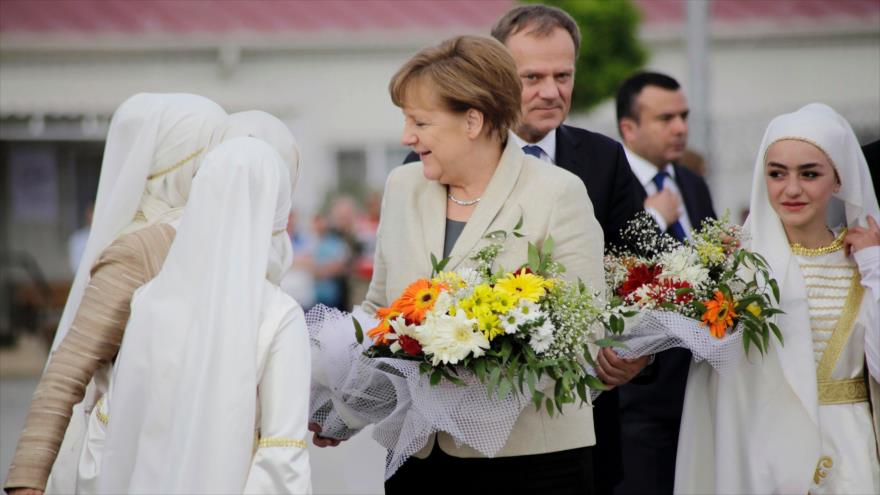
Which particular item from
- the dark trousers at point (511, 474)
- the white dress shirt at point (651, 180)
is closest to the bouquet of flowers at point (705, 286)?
the dark trousers at point (511, 474)


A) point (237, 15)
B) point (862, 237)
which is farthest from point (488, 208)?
point (237, 15)

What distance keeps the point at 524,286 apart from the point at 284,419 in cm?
82

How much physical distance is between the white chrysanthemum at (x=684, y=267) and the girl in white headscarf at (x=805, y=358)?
0.40m

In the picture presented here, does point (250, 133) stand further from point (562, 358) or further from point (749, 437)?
→ point (749, 437)

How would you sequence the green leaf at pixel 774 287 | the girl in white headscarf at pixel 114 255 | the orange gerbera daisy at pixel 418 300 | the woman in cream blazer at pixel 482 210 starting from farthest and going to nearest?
1. the green leaf at pixel 774 287
2. the woman in cream blazer at pixel 482 210
3. the orange gerbera daisy at pixel 418 300
4. the girl in white headscarf at pixel 114 255

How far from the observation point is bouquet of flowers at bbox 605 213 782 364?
439 centimetres

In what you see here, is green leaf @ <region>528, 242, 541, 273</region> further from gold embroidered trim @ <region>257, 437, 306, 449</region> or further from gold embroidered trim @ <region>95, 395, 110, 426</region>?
gold embroidered trim @ <region>95, 395, 110, 426</region>

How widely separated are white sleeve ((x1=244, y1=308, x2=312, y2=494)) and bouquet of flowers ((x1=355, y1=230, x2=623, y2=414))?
1.33ft

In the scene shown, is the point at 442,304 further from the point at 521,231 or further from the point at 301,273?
the point at 301,273

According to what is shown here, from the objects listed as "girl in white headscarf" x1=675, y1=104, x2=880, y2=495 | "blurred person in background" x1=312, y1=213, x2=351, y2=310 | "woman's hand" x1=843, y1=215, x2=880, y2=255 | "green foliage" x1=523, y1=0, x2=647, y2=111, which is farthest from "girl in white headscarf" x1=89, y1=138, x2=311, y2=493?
"blurred person in background" x1=312, y1=213, x2=351, y2=310

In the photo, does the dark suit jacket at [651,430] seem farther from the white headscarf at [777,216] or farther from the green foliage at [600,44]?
the green foliage at [600,44]

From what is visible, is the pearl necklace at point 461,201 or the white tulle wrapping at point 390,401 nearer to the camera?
the white tulle wrapping at point 390,401

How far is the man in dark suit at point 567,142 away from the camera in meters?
4.87

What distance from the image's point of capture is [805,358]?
4609mm
